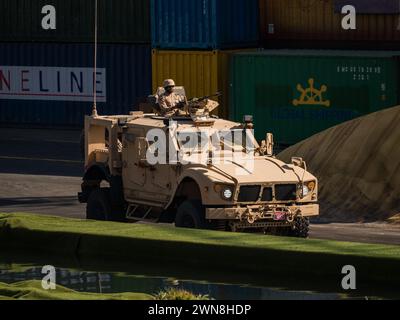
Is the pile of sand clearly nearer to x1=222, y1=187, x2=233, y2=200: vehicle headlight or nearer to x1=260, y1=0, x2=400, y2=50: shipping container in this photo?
x1=222, y1=187, x2=233, y2=200: vehicle headlight

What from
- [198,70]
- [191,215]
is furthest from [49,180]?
[191,215]

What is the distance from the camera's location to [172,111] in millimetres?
25125

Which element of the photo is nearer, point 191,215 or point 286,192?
→ point 286,192

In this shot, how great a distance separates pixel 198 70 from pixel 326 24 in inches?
165

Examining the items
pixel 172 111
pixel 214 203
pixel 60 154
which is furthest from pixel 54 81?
pixel 214 203

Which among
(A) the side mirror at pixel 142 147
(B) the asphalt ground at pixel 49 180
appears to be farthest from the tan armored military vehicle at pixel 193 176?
(B) the asphalt ground at pixel 49 180

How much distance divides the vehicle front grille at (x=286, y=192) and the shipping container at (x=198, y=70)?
19454 millimetres

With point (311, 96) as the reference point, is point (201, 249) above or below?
below

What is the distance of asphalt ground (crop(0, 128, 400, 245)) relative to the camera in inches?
1035

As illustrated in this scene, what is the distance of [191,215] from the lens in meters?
22.5

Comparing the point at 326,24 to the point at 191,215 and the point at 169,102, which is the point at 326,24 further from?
the point at 191,215

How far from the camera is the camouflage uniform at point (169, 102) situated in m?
25.2

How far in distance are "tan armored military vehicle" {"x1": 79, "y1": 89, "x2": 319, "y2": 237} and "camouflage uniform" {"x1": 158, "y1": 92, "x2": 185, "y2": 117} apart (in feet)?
0.49

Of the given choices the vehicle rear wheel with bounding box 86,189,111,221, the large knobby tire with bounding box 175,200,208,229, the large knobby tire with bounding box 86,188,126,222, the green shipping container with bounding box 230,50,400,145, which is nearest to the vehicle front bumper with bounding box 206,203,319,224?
the large knobby tire with bounding box 175,200,208,229
